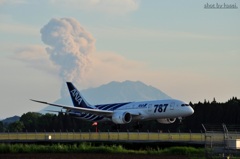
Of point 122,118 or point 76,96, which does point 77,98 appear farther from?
point 122,118

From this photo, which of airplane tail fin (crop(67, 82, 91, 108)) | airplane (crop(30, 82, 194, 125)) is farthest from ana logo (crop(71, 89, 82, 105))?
airplane (crop(30, 82, 194, 125))

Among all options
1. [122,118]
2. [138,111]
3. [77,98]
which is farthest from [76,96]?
[138,111]

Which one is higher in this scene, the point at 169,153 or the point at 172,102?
the point at 172,102

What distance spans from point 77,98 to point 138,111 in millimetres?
19109

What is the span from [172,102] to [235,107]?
35.3 metres

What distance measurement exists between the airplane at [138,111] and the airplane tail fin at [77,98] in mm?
2806

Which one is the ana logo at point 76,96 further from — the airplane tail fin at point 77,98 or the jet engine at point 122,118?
the jet engine at point 122,118

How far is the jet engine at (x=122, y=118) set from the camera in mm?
95562

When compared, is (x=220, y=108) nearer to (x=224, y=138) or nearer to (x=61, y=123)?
(x=61, y=123)

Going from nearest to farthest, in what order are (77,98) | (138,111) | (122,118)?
(122,118) → (138,111) → (77,98)

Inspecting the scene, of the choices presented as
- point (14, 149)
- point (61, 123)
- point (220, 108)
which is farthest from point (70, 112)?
point (14, 149)

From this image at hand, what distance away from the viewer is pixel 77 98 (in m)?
112

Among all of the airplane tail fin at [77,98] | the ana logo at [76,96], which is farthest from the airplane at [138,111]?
the ana logo at [76,96]

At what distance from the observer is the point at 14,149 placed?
55.4 m
